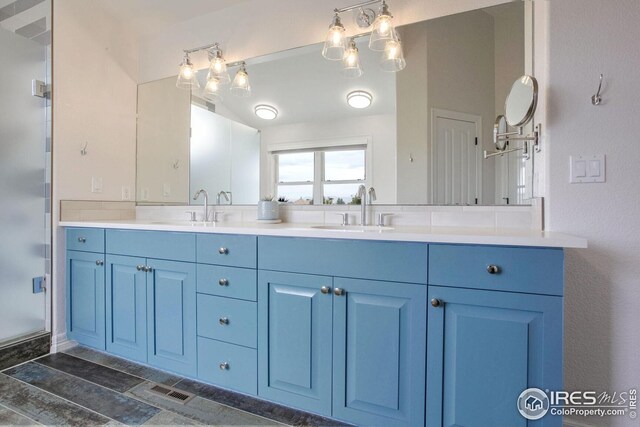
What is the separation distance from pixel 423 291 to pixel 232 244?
91 centimetres

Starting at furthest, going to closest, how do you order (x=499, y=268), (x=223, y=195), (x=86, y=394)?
(x=223, y=195) → (x=86, y=394) → (x=499, y=268)

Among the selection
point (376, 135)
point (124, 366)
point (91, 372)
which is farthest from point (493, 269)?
point (91, 372)

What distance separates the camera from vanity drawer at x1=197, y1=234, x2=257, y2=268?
154 cm

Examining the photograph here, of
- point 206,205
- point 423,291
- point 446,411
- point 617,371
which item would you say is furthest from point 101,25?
point 617,371

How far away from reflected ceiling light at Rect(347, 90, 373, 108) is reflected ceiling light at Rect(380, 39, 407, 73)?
0.60 ft

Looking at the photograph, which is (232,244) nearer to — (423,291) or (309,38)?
(423,291)

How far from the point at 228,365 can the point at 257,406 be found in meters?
0.24

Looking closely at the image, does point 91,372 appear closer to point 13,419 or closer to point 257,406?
point 13,419

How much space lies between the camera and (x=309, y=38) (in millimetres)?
2066

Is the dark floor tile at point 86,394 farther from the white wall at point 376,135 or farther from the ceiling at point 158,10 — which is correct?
the ceiling at point 158,10

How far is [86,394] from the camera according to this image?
5.57 feet

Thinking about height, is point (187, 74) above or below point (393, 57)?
above

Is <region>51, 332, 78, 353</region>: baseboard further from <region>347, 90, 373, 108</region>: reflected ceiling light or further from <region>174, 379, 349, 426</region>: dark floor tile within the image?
<region>347, 90, 373, 108</region>: reflected ceiling light

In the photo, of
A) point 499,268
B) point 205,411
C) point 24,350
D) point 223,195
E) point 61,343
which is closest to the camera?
point 499,268
